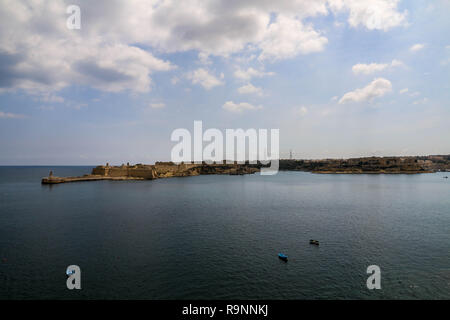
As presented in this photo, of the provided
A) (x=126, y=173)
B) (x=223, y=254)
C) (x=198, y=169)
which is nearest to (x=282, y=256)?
(x=223, y=254)

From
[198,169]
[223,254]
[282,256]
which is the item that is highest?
[198,169]

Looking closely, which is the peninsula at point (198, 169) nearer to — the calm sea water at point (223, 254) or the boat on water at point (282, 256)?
the calm sea water at point (223, 254)

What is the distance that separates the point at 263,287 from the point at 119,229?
57.8ft

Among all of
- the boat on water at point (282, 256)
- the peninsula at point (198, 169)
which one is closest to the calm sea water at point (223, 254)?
the boat on water at point (282, 256)

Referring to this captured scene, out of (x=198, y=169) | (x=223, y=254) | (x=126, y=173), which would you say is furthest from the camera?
(x=198, y=169)

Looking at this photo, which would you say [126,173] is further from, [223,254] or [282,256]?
[282,256]

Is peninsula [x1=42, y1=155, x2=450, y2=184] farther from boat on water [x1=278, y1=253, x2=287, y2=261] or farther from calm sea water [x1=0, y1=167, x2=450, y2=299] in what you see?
boat on water [x1=278, y1=253, x2=287, y2=261]

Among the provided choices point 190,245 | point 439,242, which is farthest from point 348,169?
point 190,245

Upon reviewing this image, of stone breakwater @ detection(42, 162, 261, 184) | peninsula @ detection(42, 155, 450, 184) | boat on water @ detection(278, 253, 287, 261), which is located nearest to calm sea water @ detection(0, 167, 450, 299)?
boat on water @ detection(278, 253, 287, 261)

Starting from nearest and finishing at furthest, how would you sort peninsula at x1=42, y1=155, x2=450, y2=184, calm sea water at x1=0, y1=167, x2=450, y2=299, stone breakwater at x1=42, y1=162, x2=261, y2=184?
calm sea water at x1=0, y1=167, x2=450, y2=299, stone breakwater at x1=42, y1=162, x2=261, y2=184, peninsula at x1=42, y1=155, x2=450, y2=184

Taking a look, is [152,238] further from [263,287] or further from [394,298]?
[394,298]

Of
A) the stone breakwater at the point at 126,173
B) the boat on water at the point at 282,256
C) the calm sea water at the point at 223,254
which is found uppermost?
the stone breakwater at the point at 126,173

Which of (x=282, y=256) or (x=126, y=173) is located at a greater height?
(x=126, y=173)

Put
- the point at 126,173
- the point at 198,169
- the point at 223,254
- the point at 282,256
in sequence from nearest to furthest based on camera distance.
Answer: the point at 282,256
the point at 223,254
the point at 126,173
the point at 198,169
